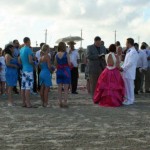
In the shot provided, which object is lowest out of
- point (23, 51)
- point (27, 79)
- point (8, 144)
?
point (8, 144)

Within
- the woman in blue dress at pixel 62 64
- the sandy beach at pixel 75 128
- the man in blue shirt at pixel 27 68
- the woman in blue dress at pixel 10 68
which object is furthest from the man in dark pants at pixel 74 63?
the man in blue shirt at pixel 27 68

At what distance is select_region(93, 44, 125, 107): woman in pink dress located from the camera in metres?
12.5

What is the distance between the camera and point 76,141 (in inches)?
286

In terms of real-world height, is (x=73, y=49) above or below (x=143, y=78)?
above

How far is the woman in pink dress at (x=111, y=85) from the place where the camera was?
40.9ft

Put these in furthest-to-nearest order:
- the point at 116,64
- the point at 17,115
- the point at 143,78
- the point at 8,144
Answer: the point at 143,78 → the point at 116,64 → the point at 17,115 → the point at 8,144

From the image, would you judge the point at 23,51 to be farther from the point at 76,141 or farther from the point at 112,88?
the point at 76,141

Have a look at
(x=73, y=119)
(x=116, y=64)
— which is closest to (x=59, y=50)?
(x=116, y=64)

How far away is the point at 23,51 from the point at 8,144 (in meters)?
5.11

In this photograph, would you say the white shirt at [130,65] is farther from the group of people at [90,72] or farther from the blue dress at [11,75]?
the blue dress at [11,75]

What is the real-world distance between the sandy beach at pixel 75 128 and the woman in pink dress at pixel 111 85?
1.47 feet

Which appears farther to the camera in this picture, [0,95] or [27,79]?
[0,95]

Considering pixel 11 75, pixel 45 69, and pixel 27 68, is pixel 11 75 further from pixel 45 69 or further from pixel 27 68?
pixel 45 69

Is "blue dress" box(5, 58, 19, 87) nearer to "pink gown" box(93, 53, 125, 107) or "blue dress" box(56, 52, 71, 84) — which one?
"blue dress" box(56, 52, 71, 84)
